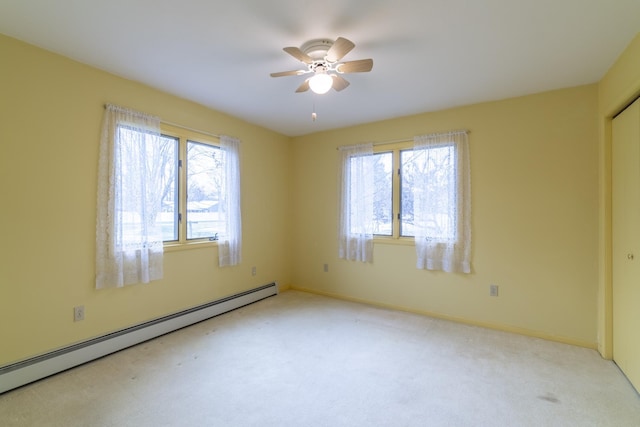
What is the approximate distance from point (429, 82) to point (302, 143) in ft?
7.76

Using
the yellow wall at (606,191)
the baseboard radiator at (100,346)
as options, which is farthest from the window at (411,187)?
the baseboard radiator at (100,346)

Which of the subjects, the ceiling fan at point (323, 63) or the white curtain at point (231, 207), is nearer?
the ceiling fan at point (323, 63)

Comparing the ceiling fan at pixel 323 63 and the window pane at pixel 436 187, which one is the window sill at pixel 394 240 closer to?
the window pane at pixel 436 187

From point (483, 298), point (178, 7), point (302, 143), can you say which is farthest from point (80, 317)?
point (483, 298)

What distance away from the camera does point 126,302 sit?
274 centimetres

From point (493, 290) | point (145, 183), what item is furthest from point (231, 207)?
point (493, 290)

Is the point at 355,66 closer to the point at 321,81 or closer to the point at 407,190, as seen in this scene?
the point at 321,81

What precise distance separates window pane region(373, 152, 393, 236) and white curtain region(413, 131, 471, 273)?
1.28ft

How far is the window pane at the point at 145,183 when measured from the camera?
2686mm

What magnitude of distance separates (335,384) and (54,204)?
2.62 m

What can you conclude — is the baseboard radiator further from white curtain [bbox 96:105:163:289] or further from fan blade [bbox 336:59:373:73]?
fan blade [bbox 336:59:373:73]

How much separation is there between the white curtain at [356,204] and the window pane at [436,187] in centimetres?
59

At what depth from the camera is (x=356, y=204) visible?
408cm

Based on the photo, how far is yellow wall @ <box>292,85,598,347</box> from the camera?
2797 millimetres
